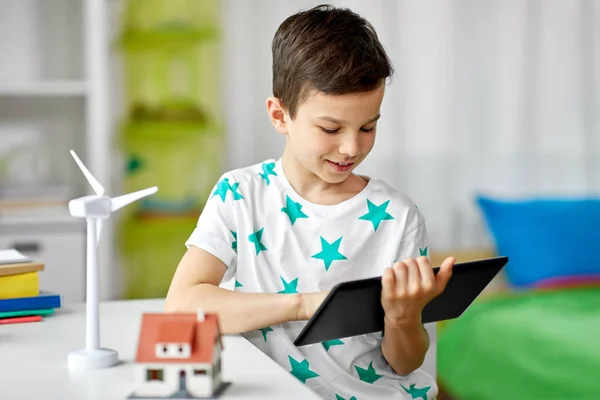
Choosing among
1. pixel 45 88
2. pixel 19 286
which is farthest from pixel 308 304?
pixel 45 88

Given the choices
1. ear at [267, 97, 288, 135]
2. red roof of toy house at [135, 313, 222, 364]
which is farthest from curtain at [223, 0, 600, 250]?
red roof of toy house at [135, 313, 222, 364]

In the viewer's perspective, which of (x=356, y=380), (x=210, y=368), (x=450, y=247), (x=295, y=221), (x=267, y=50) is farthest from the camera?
(x=450, y=247)

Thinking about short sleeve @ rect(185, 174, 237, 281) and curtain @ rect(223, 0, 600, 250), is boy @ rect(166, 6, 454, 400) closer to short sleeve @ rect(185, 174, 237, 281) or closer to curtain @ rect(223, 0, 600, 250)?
short sleeve @ rect(185, 174, 237, 281)

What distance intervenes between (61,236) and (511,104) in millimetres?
1656

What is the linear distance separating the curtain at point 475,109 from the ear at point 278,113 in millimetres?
1629

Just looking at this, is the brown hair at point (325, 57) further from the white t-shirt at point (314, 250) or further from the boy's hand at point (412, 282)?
the boy's hand at point (412, 282)

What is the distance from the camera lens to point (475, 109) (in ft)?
11.4

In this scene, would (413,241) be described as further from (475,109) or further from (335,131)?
(475,109)

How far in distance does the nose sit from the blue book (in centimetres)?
51

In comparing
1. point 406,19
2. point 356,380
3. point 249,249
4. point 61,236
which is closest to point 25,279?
point 249,249

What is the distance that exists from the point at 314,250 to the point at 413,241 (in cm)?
17

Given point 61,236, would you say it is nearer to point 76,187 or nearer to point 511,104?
point 76,187

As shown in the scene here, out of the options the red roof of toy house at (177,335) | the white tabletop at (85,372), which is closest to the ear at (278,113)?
the white tabletop at (85,372)

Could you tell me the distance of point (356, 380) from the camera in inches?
57.7
